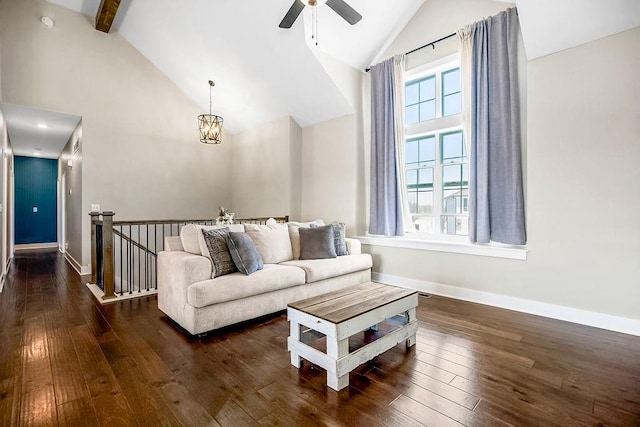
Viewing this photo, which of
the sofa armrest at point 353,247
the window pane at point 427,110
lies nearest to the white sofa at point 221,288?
the sofa armrest at point 353,247

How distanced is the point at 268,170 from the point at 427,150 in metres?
2.97

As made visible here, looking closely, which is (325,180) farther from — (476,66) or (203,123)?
(476,66)

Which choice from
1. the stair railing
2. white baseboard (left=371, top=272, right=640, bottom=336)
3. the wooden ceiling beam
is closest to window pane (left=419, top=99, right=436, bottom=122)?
white baseboard (left=371, top=272, right=640, bottom=336)

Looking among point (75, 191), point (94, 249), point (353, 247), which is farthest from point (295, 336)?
point (75, 191)

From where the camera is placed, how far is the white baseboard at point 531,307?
9.33 feet

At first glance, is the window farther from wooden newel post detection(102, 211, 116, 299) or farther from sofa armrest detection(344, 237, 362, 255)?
wooden newel post detection(102, 211, 116, 299)

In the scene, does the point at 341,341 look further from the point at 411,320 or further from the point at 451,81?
the point at 451,81

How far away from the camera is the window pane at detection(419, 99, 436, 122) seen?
4289mm

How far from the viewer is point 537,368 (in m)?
2.18

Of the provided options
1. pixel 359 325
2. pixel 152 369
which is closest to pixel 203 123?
pixel 152 369

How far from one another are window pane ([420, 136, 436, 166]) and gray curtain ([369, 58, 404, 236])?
0.36 metres

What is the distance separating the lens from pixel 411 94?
14.8 feet

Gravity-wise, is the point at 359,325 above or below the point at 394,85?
below

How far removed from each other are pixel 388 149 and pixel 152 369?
148 inches
